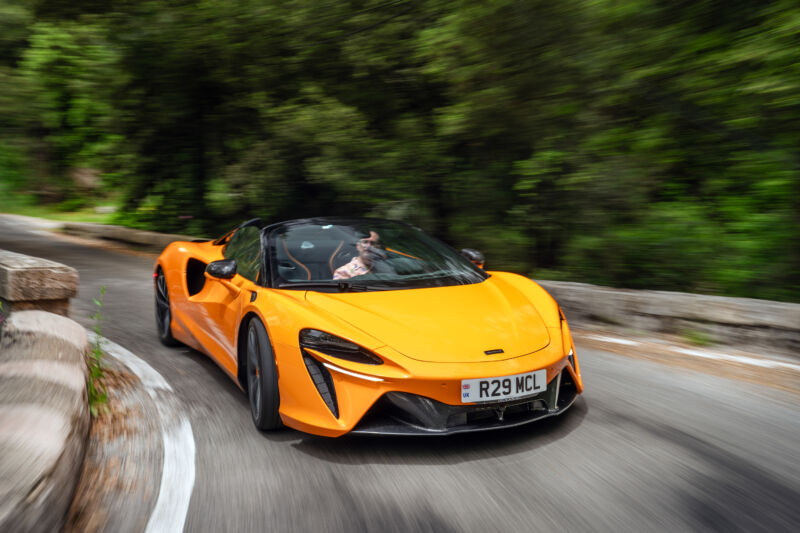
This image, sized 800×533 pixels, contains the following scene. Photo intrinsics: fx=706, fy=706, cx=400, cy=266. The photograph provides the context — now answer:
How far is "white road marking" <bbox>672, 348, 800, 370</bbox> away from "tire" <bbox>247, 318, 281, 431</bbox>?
3683mm

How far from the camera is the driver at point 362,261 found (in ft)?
15.1

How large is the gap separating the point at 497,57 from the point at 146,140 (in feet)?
Answer: 33.1

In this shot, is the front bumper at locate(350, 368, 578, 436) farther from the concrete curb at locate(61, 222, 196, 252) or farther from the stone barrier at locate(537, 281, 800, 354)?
the concrete curb at locate(61, 222, 196, 252)

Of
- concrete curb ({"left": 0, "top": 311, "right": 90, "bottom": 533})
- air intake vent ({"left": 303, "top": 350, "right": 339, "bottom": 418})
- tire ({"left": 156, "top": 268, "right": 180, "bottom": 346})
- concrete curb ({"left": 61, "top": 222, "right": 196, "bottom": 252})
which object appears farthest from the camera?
concrete curb ({"left": 61, "top": 222, "right": 196, "bottom": 252})

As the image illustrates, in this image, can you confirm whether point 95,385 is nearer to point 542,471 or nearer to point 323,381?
point 323,381

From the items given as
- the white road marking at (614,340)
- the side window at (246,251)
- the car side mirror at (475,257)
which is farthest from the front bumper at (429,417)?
the white road marking at (614,340)

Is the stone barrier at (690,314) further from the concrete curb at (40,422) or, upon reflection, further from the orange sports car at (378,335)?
the concrete curb at (40,422)

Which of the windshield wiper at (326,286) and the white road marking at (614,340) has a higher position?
the windshield wiper at (326,286)

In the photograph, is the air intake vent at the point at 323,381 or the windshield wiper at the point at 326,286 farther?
the windshield wiper at the point at 326,286

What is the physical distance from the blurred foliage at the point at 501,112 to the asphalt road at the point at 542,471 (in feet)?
11.8

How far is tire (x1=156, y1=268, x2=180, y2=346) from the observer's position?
6.18m

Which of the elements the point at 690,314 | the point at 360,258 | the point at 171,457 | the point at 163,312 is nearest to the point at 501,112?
the point at 690,314

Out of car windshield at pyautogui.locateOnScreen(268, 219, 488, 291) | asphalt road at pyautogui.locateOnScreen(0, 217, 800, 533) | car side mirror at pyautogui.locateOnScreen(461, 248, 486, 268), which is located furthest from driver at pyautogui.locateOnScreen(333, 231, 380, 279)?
asphalt road at pyautogui.locateOnScreen(0, 217, 800, 533)

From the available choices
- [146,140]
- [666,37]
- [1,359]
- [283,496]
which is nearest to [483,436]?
[283,496]
